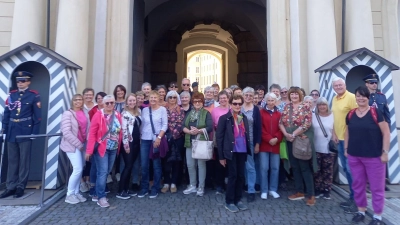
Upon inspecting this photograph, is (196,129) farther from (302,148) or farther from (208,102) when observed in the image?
(302,148)

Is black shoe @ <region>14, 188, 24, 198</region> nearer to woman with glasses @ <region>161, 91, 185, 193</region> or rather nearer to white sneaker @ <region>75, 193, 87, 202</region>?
white sneaker @ <region>75, 193, 87, 202</region>

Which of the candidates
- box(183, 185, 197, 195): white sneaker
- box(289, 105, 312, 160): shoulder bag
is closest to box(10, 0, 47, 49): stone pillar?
box(183, 185, 197, 195): white sneaker

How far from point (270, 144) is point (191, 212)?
1.62 metres

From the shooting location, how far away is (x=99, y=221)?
13.8ft

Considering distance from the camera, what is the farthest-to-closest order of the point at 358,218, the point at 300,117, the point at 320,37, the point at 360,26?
1. the point at 360,26
2. the point at 320,37
3. the point at 300,117
4. the point at 358,218

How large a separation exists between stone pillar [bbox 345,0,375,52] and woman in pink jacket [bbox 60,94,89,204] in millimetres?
5978

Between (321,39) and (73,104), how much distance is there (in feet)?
17.2

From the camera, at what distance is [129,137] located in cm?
509

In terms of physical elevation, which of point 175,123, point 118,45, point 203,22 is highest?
point 203,22

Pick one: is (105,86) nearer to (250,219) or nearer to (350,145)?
(250,219)

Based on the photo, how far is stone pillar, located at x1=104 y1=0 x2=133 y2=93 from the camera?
Result: 25.0ft

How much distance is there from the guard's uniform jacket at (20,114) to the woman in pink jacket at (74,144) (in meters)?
0.67

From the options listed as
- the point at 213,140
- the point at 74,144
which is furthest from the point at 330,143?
the point at 74,144

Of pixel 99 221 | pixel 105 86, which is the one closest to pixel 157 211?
pixel 99 221
